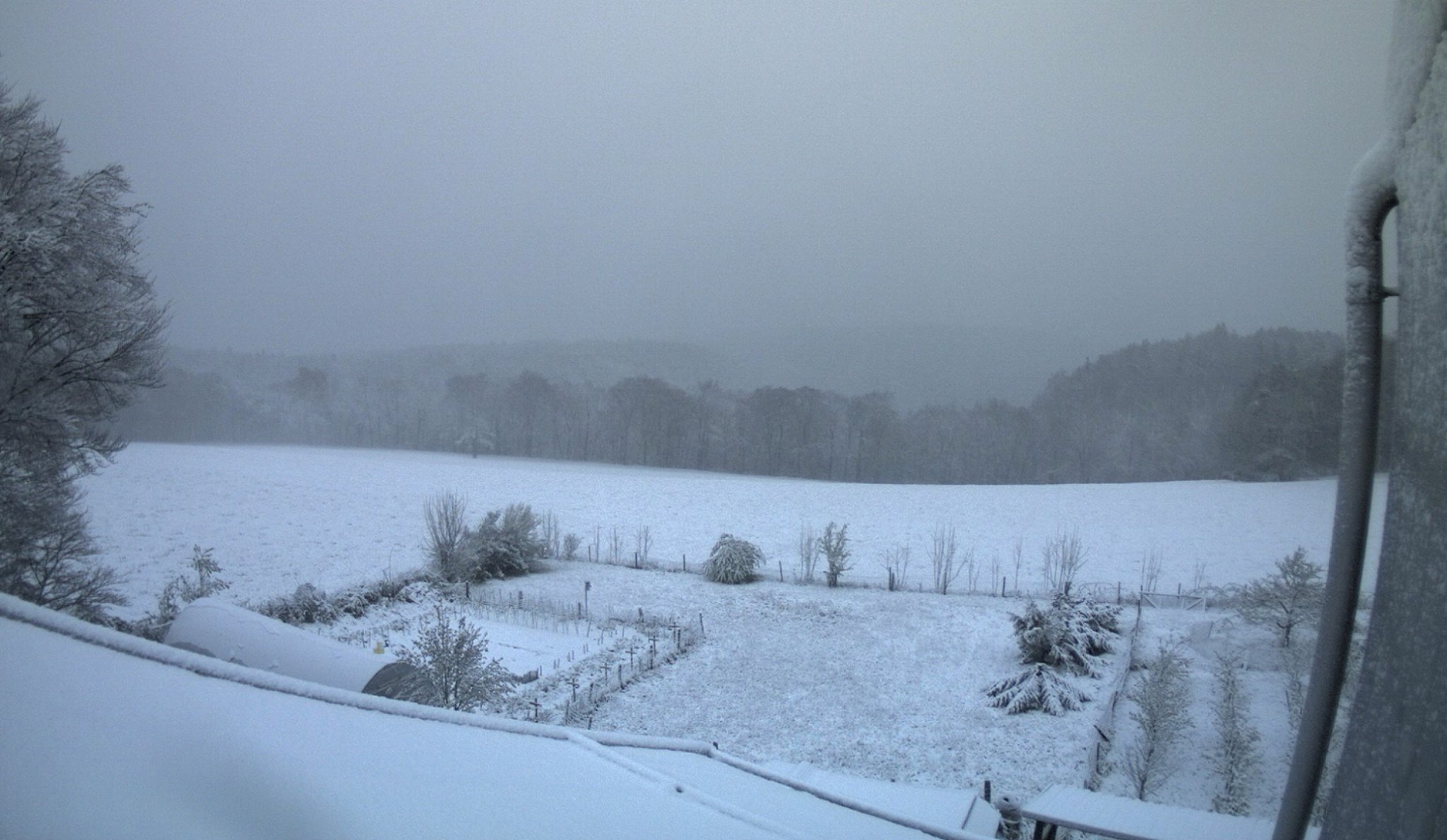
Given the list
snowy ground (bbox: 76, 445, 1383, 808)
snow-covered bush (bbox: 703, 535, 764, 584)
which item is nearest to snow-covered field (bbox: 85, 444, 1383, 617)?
snowy ground (bbox: 76, 445, 1383, 808)

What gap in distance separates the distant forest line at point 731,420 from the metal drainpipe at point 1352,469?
26743 millimetres

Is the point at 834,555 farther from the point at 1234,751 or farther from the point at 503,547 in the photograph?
the point at 1234,751

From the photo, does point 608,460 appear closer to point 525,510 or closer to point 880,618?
point 525,510

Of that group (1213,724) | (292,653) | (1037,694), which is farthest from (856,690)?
(292,653)

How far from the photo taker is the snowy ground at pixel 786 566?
1011cm

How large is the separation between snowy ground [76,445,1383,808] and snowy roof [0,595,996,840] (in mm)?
2299

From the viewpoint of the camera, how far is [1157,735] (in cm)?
851

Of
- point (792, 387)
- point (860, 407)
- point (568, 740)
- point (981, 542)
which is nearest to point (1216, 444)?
point (981, 542)

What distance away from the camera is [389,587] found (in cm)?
1741

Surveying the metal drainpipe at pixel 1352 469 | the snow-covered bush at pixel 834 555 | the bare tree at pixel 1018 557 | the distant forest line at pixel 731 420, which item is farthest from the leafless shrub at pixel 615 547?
the metal drainpipe at pixel 1352 469

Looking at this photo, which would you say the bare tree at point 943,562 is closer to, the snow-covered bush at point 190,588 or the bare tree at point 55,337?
the snow-covered bush at point 190,588

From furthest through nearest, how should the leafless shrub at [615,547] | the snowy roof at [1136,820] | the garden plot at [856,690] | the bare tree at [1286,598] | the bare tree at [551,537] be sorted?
the bare tree at [551,537], the leafless shrub at [615,547], the garden plot at [856,690], the bare tree at [1286,598], the snowy roof at [1136,820]

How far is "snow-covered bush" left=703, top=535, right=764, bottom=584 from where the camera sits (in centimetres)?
2020

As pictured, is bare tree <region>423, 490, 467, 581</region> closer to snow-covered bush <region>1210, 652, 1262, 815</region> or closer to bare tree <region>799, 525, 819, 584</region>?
bare tree <region>799, 525, 819, 584</region>
